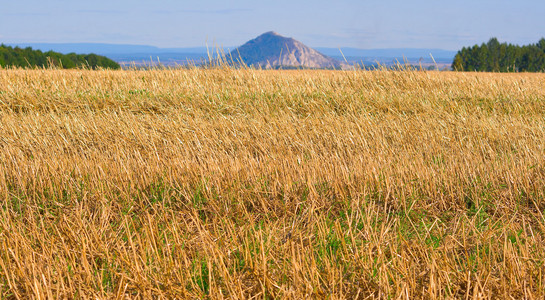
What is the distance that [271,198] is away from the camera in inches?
141

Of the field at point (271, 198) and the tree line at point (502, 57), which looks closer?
the field at point (271, 198)

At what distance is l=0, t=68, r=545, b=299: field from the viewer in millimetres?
2301

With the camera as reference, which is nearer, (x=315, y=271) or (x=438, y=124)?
(x=315, y=271)

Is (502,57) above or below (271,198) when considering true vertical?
above

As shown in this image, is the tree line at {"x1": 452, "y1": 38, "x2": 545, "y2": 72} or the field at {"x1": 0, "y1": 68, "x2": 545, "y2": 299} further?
the tree line at {"x1": 452, "y1": 38, "x2": 545, "y2": 72}

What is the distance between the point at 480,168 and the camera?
4.05 m

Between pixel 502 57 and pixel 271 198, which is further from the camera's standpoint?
pixel 502 57

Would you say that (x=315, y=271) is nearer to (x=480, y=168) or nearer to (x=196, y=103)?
(x=480, y=168)

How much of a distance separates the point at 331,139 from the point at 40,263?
11.5 feet

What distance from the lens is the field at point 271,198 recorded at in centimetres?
230

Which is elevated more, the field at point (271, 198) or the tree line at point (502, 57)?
the tree line at point (502, 57)

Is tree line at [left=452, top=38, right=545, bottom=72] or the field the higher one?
tree line at [left=452, top=38, right=545, bottom=72]

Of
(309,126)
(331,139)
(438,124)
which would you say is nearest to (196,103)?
(309,126)

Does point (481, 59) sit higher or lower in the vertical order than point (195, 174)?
higher
